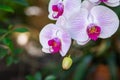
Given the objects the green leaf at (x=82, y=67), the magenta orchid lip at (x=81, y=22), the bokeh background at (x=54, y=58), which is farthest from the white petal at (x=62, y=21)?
the green leaf at (x=82, y=67)

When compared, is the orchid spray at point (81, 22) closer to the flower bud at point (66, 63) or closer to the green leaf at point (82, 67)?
the flower bud at point (66, 63)

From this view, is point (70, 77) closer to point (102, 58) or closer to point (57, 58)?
point (102, 58)

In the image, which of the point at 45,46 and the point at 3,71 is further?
the point at 3,71

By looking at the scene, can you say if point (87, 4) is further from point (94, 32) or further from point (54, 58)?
point (54, 58)

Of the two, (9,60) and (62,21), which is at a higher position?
(62,21)

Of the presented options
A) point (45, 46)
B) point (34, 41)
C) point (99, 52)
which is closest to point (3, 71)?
point (34, 41)

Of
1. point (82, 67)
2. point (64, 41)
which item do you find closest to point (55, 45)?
point (64, 41)
